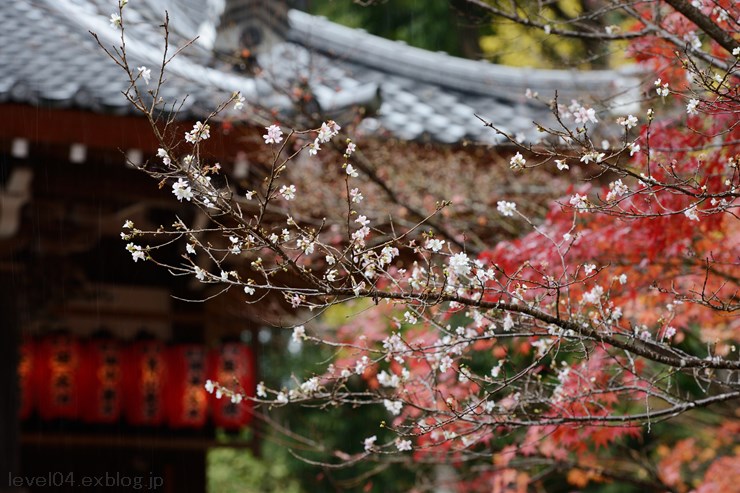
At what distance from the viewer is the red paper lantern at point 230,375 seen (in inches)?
295

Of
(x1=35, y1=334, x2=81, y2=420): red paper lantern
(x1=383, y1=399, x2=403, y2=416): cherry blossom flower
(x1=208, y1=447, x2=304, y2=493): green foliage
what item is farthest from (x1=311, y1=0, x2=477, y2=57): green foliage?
(x1=383, y1=399, x2=403, y2=416): cherry blossom flower

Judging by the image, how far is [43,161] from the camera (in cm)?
514

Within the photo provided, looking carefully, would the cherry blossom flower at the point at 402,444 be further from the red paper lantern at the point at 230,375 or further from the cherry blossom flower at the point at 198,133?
the red paper lantern at the point at 230,375

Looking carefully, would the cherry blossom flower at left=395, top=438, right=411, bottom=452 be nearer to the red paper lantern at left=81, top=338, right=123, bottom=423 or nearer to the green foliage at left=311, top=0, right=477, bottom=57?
the red paper lantern at left=81, top=338, right=123, bottom=423

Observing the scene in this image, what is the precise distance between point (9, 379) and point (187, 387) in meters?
1.73

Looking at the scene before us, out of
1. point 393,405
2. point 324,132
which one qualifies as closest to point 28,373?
point 393,405

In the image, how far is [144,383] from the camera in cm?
722

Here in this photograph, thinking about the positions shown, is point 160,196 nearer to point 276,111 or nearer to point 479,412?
point 276,111

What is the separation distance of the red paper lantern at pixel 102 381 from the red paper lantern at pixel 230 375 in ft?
2.45

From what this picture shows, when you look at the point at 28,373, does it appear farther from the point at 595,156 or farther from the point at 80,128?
the point at 595,156

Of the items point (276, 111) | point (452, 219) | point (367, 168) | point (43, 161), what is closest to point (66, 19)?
point (43, 161)

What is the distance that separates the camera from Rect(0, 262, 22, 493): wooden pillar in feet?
18.7

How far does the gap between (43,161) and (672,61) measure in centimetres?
332

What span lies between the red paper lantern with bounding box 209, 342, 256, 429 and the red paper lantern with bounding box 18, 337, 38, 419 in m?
1.35
